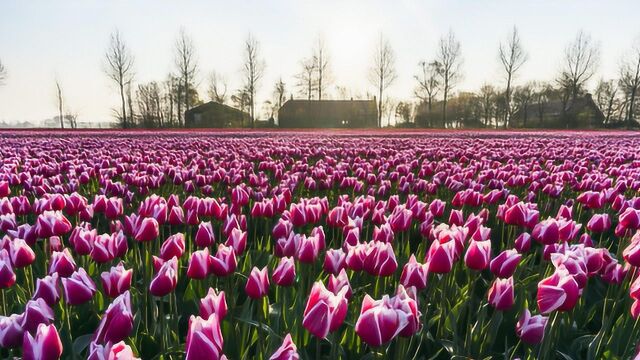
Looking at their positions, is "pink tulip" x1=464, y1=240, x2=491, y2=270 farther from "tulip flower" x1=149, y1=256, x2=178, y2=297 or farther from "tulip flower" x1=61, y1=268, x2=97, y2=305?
"tulip flower" x1=61, y1=268, x2=97, y2=305

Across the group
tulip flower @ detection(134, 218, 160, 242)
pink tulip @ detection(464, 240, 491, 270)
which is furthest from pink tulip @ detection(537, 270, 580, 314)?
tulip flower @ detection(134, 218, 160, 242)

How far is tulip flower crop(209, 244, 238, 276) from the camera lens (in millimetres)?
2242

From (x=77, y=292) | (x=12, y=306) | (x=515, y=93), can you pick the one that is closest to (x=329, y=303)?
(x=77, y=292)

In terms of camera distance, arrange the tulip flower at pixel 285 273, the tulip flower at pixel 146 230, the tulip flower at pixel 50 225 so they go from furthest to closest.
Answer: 1. the tulip flower at pixel 50 225
2. the tulip flower at pixel 146 230
3. the tulip flower at pixel 285 273

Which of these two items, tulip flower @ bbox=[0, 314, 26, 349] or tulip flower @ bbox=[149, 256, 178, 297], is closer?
tulip flower @ bbox=[0, 314, 26, 349]

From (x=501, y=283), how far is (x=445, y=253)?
0.26 metres

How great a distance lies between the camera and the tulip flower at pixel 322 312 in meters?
1.58

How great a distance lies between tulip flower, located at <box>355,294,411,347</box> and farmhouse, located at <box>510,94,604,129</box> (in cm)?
5628

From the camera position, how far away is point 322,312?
1.58m

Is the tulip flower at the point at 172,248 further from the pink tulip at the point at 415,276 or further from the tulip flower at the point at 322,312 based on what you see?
the pink tulip at the point at 415,276

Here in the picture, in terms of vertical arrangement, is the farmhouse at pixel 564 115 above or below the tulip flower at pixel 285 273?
above

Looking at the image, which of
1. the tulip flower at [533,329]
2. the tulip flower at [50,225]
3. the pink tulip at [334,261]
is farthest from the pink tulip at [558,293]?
the tulip flower at [50,225]

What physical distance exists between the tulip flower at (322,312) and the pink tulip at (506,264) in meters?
1.02

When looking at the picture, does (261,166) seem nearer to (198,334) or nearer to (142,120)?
(198,334)
